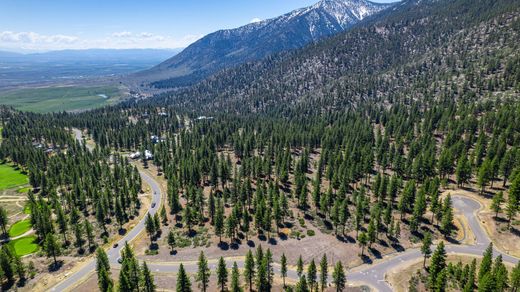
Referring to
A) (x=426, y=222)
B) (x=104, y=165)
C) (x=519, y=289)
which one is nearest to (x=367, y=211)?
(x=426, y=222)

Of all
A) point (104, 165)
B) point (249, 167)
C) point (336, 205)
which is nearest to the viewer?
point (336, 205)

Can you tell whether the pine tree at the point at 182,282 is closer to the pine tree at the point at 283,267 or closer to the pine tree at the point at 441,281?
the pine tree at the point at 283,267

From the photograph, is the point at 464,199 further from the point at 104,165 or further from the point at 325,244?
the point at 104,165

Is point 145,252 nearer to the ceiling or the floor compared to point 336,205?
nearer to the floor

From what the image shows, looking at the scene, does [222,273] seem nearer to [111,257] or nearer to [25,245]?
[111,257]

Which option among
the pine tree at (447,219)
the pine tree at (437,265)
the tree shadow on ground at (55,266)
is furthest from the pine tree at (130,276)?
the pine tree at (447,219)

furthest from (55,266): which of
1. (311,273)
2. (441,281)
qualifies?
(441,281)
